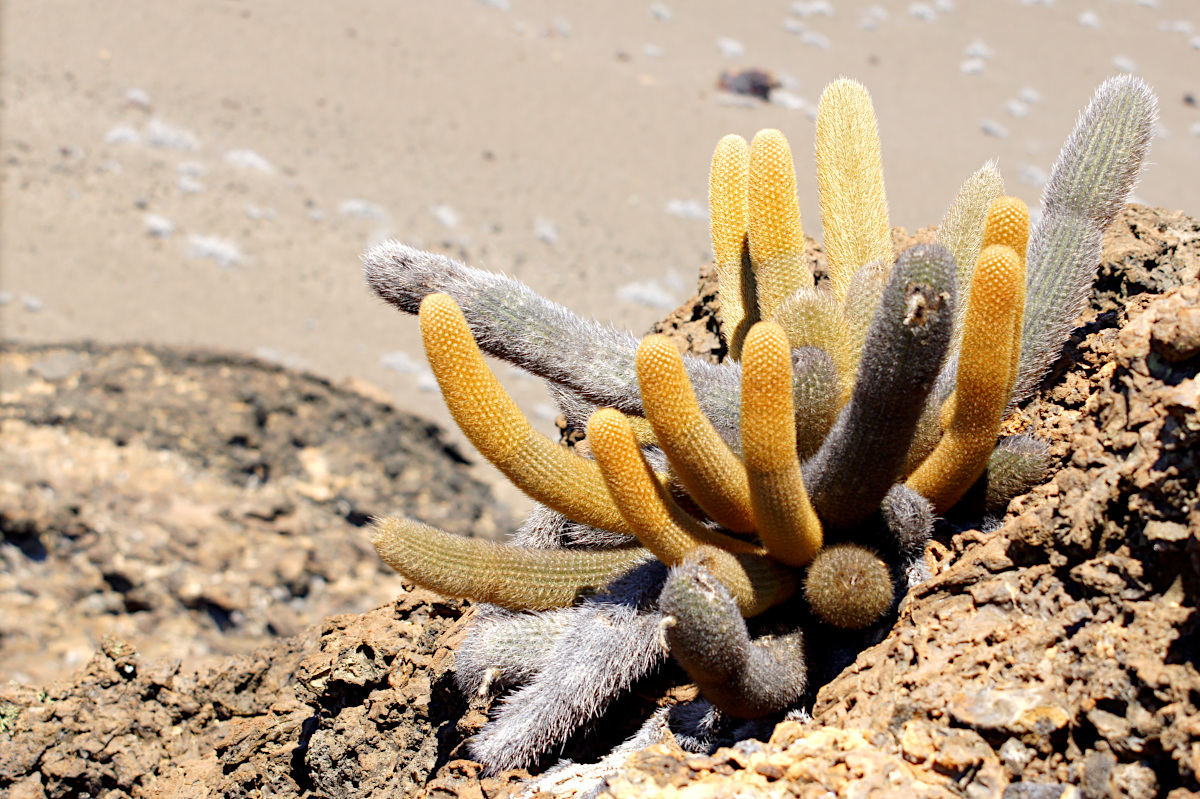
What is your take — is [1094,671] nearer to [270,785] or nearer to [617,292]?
[270,785]

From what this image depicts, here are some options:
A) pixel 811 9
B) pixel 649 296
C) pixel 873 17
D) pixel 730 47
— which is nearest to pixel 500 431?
pixel 649 296

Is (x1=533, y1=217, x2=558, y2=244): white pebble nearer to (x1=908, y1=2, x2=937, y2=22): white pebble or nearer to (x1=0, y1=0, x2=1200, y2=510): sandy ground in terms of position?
(x1=0, y1=0, x2=1200, y2=510): sandy ground

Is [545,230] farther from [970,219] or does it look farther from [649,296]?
[970,219]

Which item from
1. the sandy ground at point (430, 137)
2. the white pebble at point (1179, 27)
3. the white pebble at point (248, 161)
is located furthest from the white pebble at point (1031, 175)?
the white pebble at point (248, 161)

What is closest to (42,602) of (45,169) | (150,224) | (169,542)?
(169,542)

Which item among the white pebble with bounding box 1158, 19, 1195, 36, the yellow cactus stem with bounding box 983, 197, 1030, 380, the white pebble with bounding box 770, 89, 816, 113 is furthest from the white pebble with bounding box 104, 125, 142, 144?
the white pebble with bounding box 1158, 19, 1195, 36
